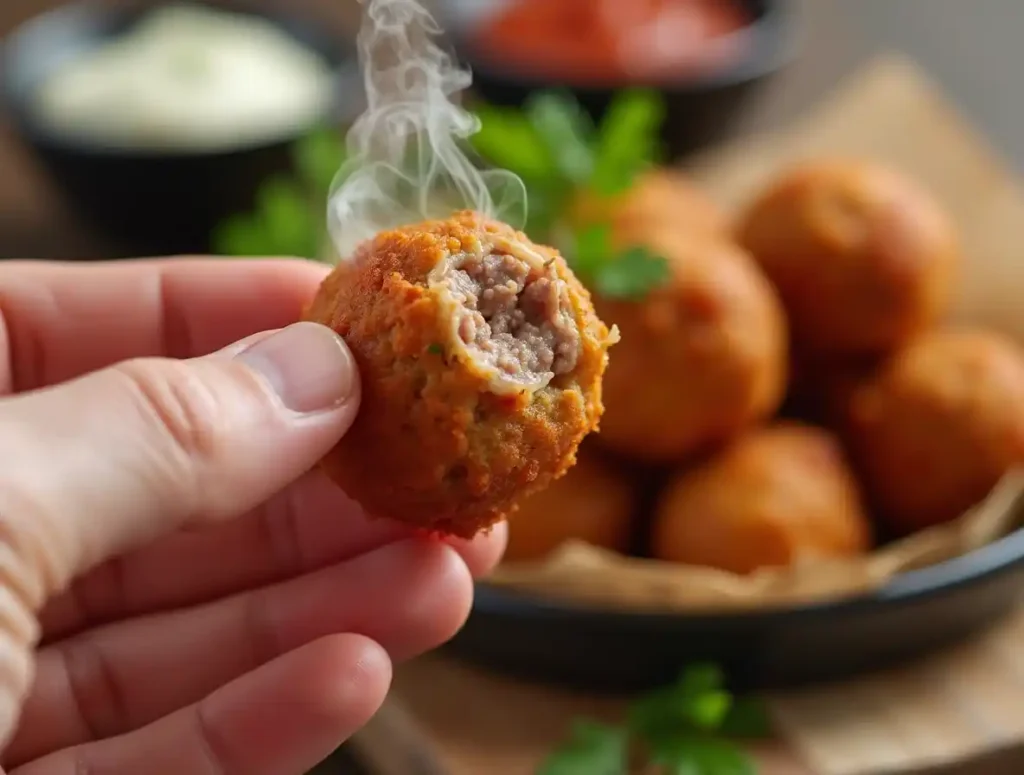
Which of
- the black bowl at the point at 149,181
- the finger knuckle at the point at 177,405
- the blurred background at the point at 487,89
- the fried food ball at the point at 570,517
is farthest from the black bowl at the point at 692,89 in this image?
the finger knuckle at the point at 177,405

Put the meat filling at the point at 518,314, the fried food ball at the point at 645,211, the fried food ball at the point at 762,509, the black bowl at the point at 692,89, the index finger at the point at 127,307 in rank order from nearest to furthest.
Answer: the meat filling at the point at 518,314 → the index finger at the point at 127,307 → the fried food ball at the point at 762,509 → the fried food ball at the point at 645,211 → the black bowl at the point at 692,89

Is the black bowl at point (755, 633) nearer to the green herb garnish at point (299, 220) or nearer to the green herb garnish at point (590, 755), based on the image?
the green herb garnish at point (590, 755)

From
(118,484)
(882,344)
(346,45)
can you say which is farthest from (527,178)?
(346,45)

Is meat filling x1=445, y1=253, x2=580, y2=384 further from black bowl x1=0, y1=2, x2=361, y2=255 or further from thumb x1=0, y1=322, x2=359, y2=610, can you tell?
black bowl x1=0, y1=2, x2=361, y2=255

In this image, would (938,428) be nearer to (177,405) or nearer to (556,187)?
(556,187)

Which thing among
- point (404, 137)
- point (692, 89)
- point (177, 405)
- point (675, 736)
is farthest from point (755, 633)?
point (692, 89)

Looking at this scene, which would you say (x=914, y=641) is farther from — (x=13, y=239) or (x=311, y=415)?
(x=13, y=239)

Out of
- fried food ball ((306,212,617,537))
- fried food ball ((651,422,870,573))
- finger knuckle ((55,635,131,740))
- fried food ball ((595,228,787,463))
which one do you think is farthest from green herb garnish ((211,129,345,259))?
fried food ball ((306,212,617,537))
